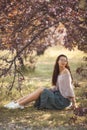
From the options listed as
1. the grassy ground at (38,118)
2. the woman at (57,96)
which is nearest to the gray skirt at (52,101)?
the woman at (57,96)

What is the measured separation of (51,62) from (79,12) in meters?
12.9

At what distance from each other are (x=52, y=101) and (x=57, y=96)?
18 cm

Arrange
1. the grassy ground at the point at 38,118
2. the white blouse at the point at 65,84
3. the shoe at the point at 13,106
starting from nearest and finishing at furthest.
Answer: the grassy ground at the point at 38,118
the shoe at the point at 13,106
the white blouse at the point at 65,84

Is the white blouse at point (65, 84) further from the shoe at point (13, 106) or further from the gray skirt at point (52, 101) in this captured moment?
the shoe at point (13, 106)

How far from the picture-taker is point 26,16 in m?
8.47

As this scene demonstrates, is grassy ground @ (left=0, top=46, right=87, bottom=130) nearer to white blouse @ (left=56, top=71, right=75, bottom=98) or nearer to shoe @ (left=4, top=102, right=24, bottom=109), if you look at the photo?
shoe @ (left=4, top=102, right=24, bottom=109)

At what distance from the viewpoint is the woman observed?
9.71m

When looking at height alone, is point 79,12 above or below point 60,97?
above

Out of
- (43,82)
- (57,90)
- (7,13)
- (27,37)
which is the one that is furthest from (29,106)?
(43,82)

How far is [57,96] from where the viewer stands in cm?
982

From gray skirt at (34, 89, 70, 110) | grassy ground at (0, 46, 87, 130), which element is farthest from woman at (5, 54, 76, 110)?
grassy ground at (0, 46, 87, 130)

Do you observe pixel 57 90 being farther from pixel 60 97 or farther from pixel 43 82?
pixel 43 82

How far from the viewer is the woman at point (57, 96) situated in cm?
971

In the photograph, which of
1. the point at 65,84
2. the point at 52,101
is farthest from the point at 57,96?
the point at 65,84
